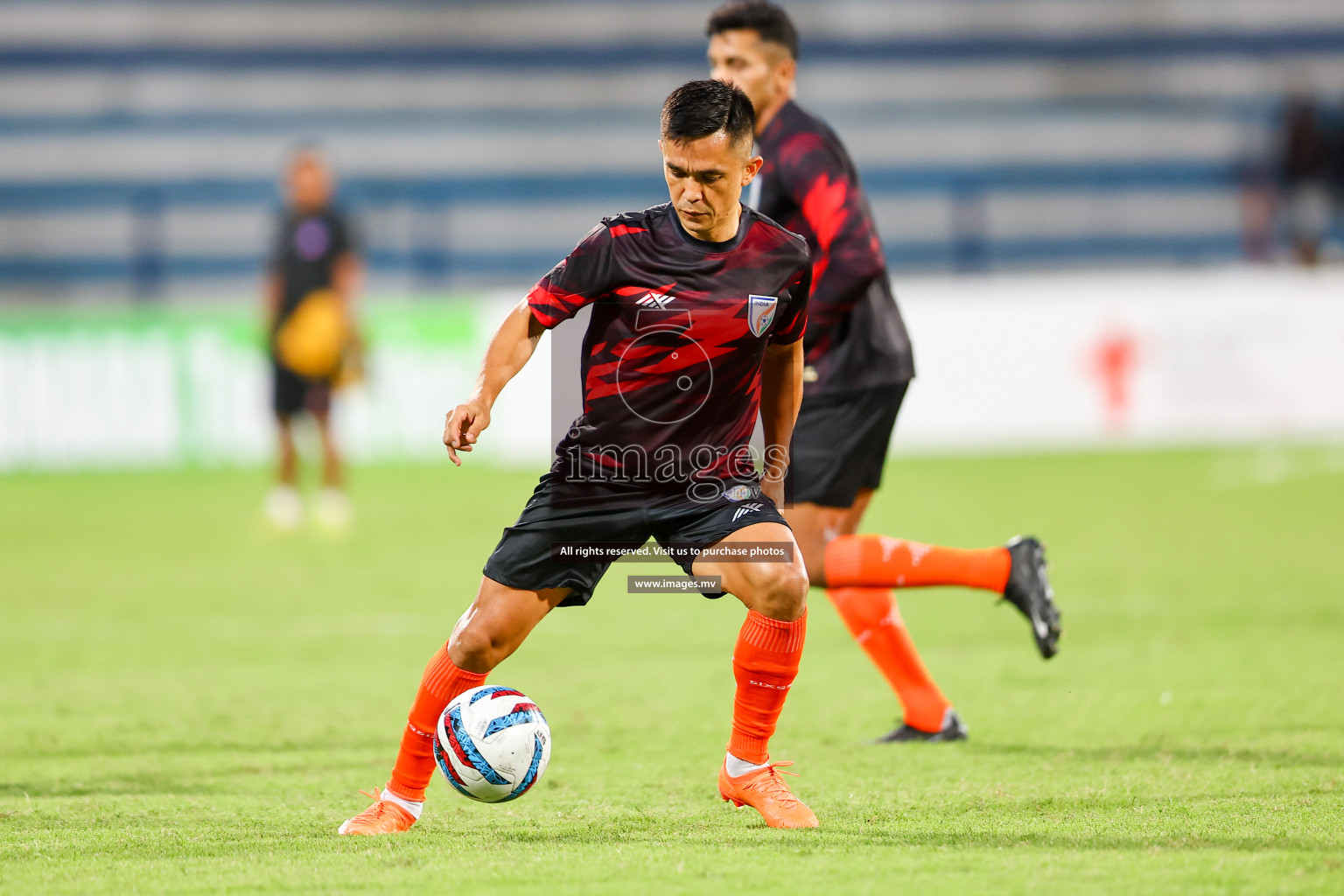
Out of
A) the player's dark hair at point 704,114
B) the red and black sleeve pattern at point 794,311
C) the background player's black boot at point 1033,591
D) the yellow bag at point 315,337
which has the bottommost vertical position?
the background player's black boot at point 1033,591

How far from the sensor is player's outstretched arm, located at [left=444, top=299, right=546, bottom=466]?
3.20 meters

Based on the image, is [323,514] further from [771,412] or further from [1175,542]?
[771,412]

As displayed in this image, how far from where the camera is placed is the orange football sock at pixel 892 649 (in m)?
4.53

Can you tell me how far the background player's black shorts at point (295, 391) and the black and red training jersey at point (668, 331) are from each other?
676 centimetres

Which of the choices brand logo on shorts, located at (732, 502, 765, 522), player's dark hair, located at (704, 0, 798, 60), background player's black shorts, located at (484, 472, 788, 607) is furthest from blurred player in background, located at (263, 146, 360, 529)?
brand logo on shorts, located at (732, 502, 765, 522)

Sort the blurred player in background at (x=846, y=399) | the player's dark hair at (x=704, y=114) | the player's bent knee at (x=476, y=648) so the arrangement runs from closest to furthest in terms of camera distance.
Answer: the player's dark hair at (x=704, y=114), the player's bent knee at (x=476, y=648), the blurred player in background at (x=846, y=399)

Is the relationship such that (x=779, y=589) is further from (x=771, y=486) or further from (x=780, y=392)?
(x=771, y=486)

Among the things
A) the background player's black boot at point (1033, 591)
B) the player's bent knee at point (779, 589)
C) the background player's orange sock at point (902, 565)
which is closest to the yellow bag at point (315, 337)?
the background player's orange sock at point (902, 565)

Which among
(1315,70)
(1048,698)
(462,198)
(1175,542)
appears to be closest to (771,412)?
(1048,698)

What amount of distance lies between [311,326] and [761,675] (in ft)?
23.8

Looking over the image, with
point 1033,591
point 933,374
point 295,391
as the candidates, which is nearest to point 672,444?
point 1033,591

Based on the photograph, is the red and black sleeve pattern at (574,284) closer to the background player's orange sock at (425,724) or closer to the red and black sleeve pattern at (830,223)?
the background player's orange sock at (425,724)

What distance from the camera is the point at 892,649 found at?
462cm

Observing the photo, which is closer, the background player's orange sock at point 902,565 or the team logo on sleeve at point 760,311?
the team logo on sleeve at point 760,311
